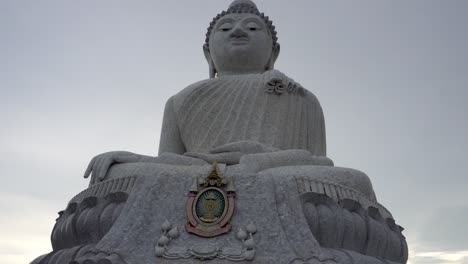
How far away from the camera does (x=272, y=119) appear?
7.21 meters

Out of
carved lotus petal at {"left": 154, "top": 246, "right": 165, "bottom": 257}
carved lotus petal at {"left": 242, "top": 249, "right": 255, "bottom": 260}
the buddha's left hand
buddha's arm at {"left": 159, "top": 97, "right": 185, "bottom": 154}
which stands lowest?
carved lotus petal at {"left": 242, "top": 249, "right": 255, "bottom": 260}

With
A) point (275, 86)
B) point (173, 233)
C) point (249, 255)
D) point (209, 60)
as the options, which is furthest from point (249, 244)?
point (209, 60)

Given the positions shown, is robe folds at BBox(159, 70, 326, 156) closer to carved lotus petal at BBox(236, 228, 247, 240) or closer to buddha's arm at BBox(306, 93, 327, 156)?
buddha's arm at BBox(306, 93, 327, 156)

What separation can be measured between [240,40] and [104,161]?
299cm

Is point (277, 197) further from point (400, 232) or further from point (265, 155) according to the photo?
point (400, 232)

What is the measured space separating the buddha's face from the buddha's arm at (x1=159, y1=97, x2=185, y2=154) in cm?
105

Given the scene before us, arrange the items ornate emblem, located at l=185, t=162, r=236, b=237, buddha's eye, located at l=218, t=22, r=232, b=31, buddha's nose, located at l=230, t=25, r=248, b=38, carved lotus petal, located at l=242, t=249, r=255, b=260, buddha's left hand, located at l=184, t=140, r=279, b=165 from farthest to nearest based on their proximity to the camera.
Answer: buddha's eye, located at l=218, t=22, r=232, b=31 → buddha's nose, located at l=230, t=25, r=248, b=38 → buddha's left hand, located at l=184, t=140, r=279, b=165 → ornate emblem, located at l=185, t=162, r=236, b=237 → carved lotus petal, located at l=242, t=249, r=255, b=260

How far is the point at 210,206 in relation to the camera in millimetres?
4949

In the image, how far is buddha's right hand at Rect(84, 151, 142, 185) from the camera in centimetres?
599

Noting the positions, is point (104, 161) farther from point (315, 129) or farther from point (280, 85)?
point (315, 129)

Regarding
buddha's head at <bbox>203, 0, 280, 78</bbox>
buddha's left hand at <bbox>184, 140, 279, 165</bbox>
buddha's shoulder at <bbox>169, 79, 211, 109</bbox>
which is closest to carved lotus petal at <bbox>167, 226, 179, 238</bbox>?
buddha's left hand at <bbox>184, 140, 279, 165</bbox>

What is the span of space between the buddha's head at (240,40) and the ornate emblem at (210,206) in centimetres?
344

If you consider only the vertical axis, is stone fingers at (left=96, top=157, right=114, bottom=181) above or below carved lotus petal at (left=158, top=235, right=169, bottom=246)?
above

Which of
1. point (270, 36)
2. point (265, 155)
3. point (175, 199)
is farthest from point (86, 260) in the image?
point (270, 36)
